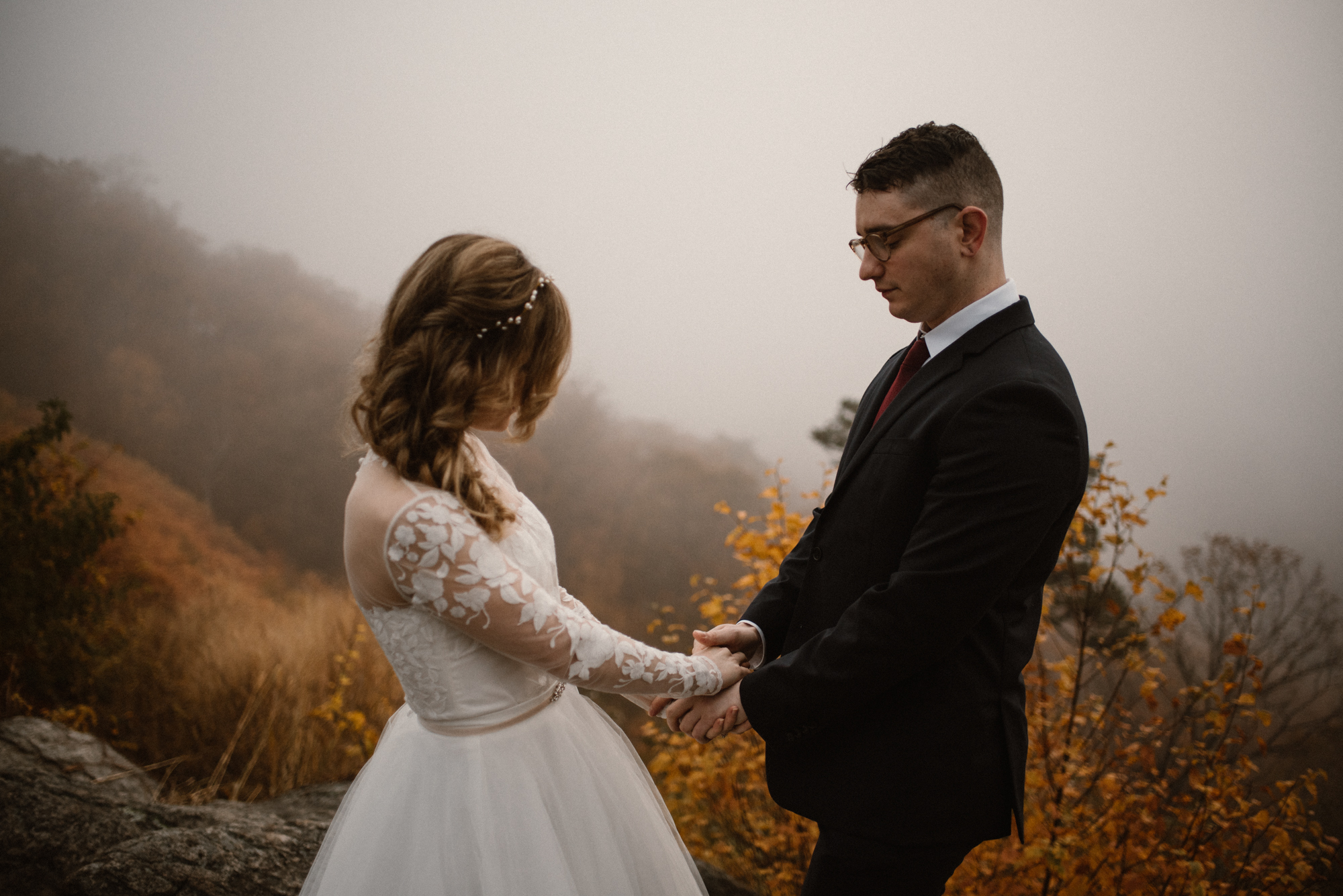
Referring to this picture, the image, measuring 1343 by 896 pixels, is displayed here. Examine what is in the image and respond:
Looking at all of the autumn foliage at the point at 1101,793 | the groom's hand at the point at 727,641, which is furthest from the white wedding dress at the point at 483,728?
the autumn foliage at the point at 1101,793

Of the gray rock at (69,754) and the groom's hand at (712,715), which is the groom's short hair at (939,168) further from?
the gray rock at (69,754)

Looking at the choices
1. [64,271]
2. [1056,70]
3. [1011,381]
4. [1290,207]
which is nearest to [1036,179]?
[1056,70]

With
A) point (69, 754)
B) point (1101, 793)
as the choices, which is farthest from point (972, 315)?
point (69, 754)

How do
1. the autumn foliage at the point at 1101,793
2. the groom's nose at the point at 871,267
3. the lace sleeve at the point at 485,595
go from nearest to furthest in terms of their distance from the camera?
1. the lace sleeve at the point at 485,595
2. the groom's nose at the point at 871,267
3. the autumn foliage at the point at 1101,793

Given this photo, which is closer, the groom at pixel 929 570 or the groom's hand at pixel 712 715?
the groom at pixel 929 570

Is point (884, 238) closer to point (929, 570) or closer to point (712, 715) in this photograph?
point (929, 570)

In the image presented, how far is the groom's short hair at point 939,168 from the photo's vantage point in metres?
1.53

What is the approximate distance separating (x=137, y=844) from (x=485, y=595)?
1.65 meters

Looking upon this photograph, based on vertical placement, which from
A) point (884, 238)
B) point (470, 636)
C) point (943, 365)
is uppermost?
point (884, 238)

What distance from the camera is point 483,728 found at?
1473 millimetres

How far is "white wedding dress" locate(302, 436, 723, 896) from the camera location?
129 cm

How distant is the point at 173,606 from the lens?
4488mm

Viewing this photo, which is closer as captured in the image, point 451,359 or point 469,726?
point 451,359

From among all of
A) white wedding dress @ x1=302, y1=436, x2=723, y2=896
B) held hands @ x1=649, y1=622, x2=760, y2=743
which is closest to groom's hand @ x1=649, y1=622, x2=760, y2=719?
held hands @ x1=649, y1=622, x2=760, y2=743
